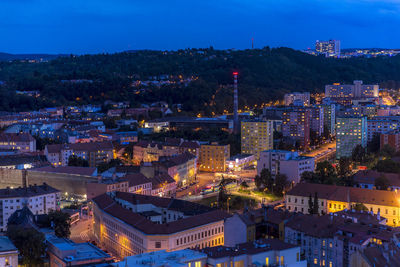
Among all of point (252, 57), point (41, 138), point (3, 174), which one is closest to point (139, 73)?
point (252, 57)

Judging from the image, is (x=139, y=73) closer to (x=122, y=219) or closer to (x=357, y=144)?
(x=357, y=144)

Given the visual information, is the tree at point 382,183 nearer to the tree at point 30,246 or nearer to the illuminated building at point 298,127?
the tree at point 30,246

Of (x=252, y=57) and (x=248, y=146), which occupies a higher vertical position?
(x=252, y=57)

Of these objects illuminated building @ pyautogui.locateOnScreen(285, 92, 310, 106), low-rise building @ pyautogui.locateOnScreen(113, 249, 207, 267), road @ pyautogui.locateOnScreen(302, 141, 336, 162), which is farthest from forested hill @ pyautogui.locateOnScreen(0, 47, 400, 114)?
low-rise building @ pyautogui.locateOnScreen(113, 249, 207, 267)

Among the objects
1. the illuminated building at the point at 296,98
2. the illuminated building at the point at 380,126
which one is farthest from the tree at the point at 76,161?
the illuminated building at the point at 296,98

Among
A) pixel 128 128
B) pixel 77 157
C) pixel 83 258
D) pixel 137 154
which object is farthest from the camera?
pixel 128 128

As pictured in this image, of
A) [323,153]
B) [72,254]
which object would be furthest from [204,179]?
[72,254]
